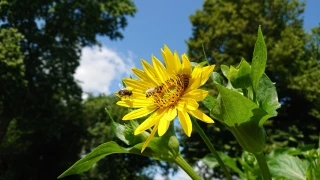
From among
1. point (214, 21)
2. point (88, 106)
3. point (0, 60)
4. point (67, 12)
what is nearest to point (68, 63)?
point (67, 12)

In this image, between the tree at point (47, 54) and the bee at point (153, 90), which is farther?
the tree at point (47, 54)

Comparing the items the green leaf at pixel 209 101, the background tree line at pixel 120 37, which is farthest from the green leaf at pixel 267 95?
the background tree line at pixel 120 37

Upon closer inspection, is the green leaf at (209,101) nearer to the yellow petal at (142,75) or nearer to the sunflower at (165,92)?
the sunflower at (165,92)

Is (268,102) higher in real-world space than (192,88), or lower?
lower

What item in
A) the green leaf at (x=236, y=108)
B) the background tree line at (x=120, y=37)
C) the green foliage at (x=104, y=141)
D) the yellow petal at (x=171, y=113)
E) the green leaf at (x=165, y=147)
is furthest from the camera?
the green foliage at (x=104, y=141)

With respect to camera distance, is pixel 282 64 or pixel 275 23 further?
pixel 275 23

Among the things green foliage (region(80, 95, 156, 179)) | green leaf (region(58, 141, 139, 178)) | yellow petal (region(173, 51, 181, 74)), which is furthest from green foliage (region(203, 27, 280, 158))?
green foliage (region(80, 95, 156, 179))

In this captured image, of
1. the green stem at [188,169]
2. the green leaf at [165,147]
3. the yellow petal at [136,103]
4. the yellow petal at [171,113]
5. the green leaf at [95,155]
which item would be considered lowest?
the green stem at [188,169]

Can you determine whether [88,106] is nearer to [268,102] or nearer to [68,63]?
[68,63]
